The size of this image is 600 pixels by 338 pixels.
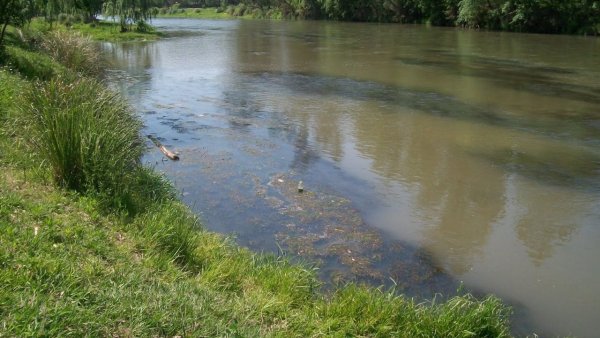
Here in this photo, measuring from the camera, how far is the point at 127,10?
44000 millimetres

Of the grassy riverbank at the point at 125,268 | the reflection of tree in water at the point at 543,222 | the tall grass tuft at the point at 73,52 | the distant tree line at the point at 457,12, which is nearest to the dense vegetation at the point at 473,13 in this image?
the distant tree line at the point at 457,12

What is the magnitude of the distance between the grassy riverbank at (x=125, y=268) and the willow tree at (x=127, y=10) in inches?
1512

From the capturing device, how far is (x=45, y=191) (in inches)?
248

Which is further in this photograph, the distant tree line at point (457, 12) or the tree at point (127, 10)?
the distant tree line at point (457, 12)

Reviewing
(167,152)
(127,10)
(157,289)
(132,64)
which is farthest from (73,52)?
(127,10)

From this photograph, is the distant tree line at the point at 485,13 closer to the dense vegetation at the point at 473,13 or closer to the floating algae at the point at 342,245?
the dense vegetation at the point at 473,13

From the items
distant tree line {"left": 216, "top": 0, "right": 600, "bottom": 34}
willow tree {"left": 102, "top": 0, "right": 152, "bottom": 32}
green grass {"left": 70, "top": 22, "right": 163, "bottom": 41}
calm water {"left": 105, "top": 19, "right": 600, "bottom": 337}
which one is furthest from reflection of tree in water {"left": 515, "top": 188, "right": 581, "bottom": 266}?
willow tree {"left": 102, "top": 0, "right": 152, "bottom": 32}

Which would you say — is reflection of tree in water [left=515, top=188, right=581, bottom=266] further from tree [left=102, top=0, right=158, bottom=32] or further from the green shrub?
tree [left=102, top=0, right=158, bottom=32]

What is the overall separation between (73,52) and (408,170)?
12236 millimetres

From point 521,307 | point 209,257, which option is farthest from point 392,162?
point 209,257

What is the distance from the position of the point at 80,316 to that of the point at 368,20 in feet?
227

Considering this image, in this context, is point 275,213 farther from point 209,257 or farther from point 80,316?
point 80,316

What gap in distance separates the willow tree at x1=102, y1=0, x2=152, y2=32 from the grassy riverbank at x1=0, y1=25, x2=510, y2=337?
126 ft

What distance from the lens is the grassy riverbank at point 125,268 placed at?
404 centimetres
